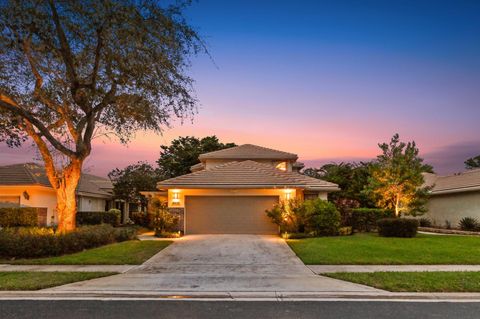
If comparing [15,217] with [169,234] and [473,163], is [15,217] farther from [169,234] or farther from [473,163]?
[473,163]

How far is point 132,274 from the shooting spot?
10773 millimetres

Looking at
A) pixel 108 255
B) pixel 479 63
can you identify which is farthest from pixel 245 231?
pixel 479 63

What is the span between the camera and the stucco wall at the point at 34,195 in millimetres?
24828

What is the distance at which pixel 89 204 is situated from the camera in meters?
31.8

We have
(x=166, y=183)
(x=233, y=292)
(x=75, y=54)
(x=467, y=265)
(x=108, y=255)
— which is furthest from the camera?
(x=166, y=183)

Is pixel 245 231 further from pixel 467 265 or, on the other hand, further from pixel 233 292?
pixel 233 292

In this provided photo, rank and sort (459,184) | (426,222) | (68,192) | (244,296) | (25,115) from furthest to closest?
(426,222), (459,184), (68,192), (25,115), (244,296)

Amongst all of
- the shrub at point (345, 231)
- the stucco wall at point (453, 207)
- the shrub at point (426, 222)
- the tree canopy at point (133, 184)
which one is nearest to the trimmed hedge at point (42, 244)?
the shrub at point (345, 231)

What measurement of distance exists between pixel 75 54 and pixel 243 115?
11.4 m

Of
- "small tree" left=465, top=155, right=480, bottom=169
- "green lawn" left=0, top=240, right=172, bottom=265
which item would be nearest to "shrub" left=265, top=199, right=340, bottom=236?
"green lawn" left=0, top=240, right=172, bottom=265

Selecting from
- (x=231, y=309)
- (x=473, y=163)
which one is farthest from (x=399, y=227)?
(x=473, y=163)

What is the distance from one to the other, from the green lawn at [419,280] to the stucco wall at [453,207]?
1610 centimetres

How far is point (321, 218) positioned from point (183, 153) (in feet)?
92.9

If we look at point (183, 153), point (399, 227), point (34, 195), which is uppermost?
point (183, 153)
